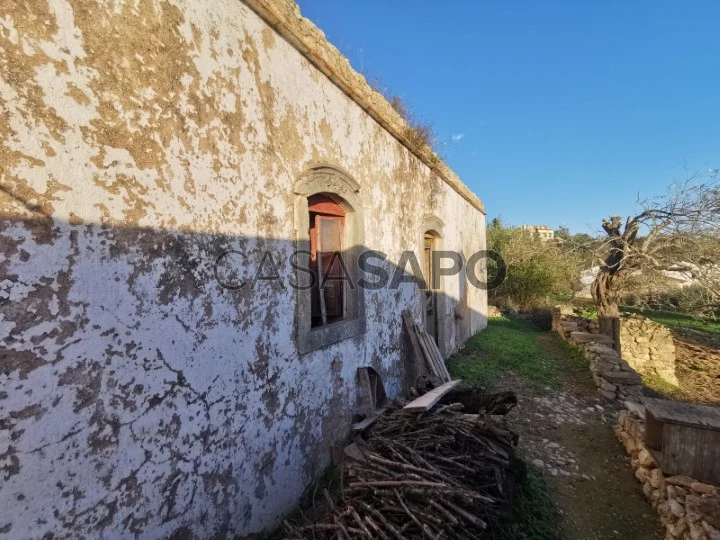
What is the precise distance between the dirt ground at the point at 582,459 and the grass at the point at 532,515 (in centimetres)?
11

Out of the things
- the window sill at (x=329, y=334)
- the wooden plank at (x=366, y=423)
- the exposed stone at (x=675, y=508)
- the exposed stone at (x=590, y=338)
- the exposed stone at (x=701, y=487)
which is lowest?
the exposed stone at (x=675, y=508)

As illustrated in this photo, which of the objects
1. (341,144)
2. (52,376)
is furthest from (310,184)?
(52,376)

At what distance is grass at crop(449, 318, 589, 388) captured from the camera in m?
6.58

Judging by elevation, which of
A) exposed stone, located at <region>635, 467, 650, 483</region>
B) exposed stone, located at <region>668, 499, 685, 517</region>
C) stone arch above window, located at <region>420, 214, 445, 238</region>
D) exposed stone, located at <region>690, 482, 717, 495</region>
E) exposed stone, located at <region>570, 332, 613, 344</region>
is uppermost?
stone arch above window, located at <region>420, 214, 445, 238</region>

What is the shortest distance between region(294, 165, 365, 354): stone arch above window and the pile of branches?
110 cm

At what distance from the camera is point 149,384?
1.87 m

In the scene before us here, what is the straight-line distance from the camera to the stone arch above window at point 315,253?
3.02 m

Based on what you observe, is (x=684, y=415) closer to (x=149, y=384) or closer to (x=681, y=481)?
(x=681, y=481)

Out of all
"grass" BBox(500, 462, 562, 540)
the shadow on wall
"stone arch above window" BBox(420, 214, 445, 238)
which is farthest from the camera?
"stone arch above window" BBox(420, 214, 445, 238)

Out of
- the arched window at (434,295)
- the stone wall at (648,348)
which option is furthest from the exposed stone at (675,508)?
the stone wall at (648,348)

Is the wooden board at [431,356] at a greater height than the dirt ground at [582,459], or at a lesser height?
greater

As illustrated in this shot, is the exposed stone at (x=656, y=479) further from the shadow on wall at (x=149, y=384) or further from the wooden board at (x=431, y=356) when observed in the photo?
the shadow on wall at (x=149, y=384)

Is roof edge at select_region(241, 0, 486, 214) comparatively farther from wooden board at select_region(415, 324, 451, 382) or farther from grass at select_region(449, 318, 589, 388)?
grass at select_region(449, 318, 589, 388)

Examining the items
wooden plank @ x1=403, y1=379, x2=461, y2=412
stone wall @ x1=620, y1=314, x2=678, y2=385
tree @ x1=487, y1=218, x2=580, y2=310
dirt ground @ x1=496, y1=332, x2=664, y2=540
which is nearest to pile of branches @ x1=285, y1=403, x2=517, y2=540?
wooden plank @ x1=403, y1=379, x2=461, y2=412
